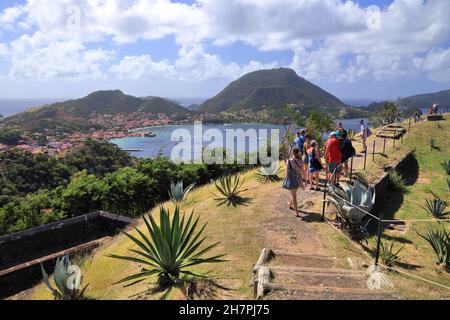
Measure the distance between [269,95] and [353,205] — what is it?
422 ft

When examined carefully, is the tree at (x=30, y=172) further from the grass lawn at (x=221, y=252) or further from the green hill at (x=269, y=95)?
the green hill at (x=269, y=95)

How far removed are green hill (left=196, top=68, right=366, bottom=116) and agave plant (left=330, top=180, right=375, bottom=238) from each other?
8848 centimetres

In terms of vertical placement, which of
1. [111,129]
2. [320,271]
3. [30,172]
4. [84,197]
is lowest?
[30,172]

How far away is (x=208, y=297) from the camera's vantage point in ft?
14.8

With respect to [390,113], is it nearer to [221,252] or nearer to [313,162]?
[313,162]

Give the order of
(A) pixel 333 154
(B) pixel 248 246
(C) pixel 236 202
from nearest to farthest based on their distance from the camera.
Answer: (B) pixel 248 246, (A) pixel 333 154, (C) pixel 236 202

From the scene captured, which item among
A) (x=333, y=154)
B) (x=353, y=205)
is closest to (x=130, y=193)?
(x=333, y=154)

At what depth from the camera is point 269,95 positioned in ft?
432

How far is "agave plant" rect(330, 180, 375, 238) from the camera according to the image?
6887 mm

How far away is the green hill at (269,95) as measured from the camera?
11994 centimetres

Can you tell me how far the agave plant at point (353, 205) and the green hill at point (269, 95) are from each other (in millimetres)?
88484

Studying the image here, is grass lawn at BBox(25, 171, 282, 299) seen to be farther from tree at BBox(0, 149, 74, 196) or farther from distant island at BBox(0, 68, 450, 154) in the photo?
distant island at BBox(0, 68, 450, 154)

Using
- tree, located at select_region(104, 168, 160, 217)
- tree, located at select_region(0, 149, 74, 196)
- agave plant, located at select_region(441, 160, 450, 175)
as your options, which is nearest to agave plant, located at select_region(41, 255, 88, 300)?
tree, located at select_region(104, 168, 160, 217)

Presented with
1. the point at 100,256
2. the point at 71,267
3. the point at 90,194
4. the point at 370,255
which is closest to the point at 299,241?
the point at 370,255
